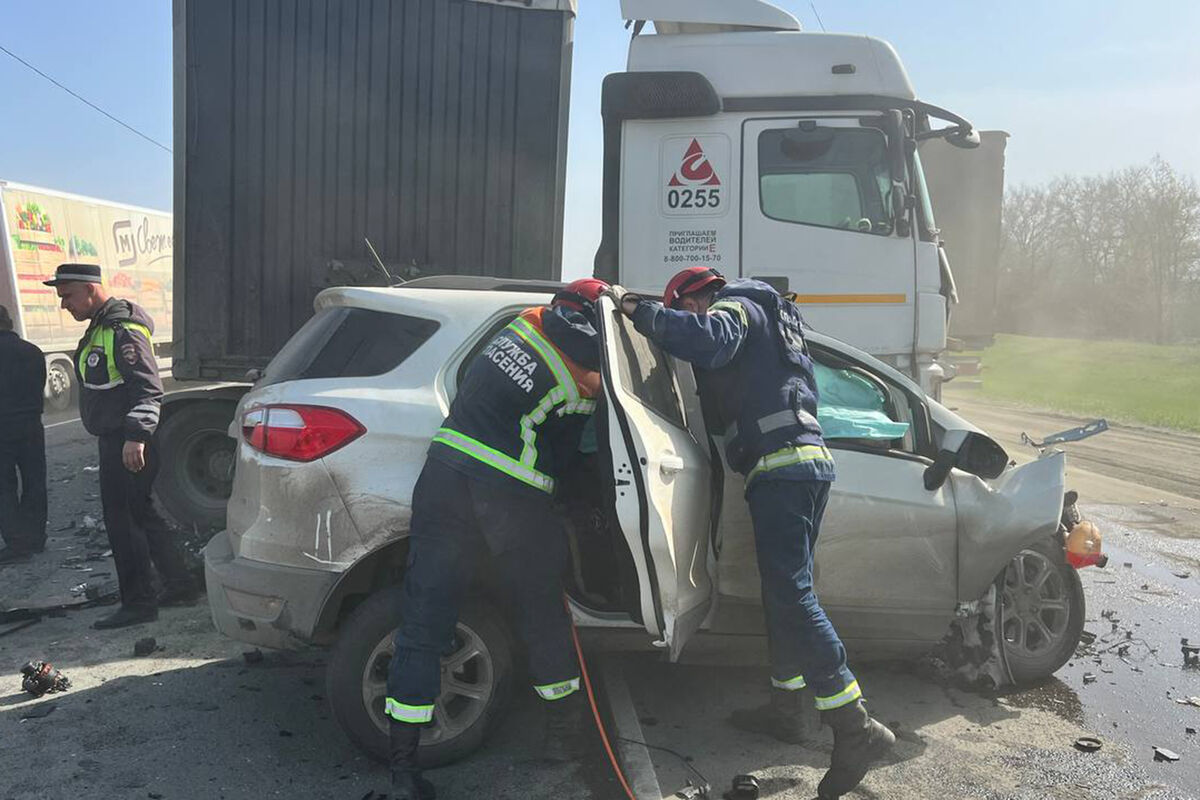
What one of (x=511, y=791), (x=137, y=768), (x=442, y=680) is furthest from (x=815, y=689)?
(x=137, y=768)

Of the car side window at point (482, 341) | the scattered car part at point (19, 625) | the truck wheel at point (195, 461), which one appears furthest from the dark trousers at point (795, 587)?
the truck wheel at point (195, 461)

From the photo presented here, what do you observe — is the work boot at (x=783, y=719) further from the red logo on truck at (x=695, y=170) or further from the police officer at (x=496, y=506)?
the red logo on truck at (x=695, y=170)

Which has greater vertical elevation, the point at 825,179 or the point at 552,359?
the point at 825,179

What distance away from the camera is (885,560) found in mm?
3672

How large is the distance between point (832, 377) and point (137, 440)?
339cm

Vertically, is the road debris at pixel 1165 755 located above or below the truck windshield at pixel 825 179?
below

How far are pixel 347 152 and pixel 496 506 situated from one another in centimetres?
397

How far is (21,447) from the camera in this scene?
6.42 meters

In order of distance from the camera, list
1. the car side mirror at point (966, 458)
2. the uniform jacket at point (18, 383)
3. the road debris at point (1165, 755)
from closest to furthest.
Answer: the road debris at point (1165, 755), the car side mirror at point (966, 458), the uniform jacket at point (18, 383)

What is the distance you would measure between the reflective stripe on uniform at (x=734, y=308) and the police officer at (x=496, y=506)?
0.51 meters

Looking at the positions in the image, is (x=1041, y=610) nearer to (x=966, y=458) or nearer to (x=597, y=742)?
(x=966, y=458)

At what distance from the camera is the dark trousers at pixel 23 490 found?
626cm

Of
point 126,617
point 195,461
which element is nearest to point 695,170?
point 195,461

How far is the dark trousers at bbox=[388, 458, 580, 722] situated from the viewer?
117 inches
